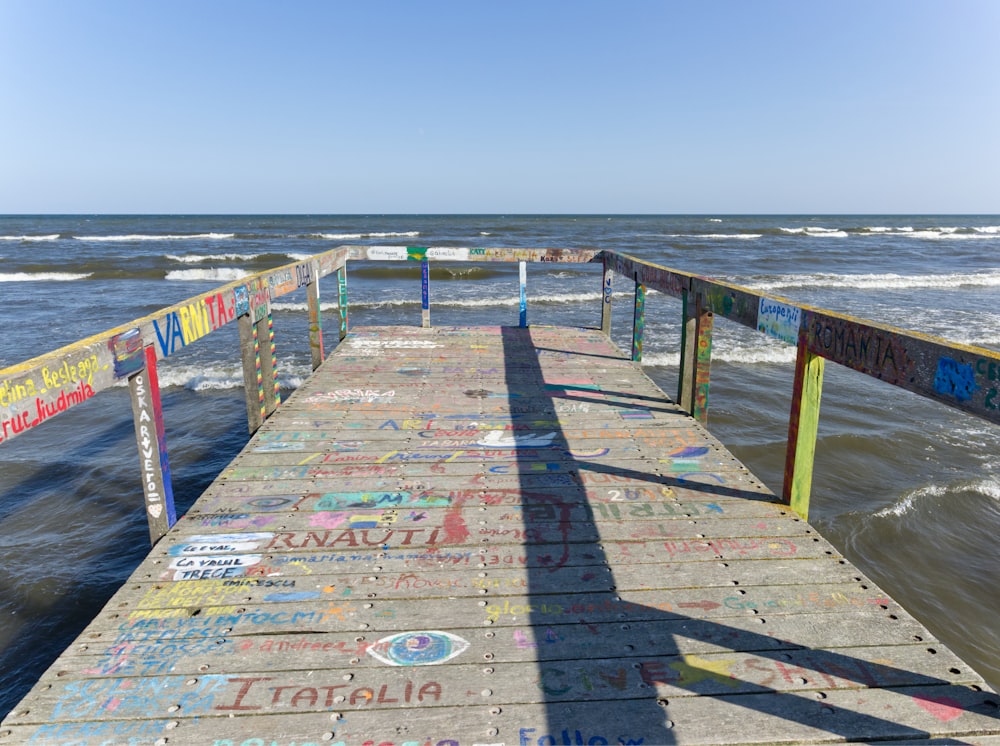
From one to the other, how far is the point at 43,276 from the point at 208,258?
316 inches

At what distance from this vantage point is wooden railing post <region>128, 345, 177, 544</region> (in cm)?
300

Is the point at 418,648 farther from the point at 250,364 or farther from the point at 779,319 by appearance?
the point at 250,364

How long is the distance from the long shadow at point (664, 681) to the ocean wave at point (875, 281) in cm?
2083

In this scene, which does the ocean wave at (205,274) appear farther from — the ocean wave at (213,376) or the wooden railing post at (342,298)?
the wooden railing post at (342,298)

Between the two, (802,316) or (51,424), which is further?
(51,424)

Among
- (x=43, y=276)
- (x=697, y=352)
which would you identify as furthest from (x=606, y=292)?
(x=43, y=276)

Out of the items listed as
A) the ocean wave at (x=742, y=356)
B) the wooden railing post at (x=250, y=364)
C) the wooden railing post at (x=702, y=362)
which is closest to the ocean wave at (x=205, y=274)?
the ocean wave at (x=742, y=356)

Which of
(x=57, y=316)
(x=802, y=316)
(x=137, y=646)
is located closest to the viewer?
(x=137, y=646)

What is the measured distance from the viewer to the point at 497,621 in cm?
254

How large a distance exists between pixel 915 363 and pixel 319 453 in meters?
3.67

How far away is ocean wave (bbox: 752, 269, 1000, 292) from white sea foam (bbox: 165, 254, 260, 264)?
83.0ft

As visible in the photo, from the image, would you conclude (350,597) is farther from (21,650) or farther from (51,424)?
(51,424)

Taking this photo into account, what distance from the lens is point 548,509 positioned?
11.5 ft

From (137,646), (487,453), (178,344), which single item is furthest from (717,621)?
(178,344)
